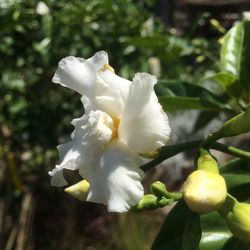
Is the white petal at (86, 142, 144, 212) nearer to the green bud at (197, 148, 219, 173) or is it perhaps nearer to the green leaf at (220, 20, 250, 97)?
the green bud at (197, 148, 219, 173)

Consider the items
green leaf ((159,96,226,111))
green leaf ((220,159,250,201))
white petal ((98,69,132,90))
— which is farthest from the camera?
green leaf ((159,96,226,111))

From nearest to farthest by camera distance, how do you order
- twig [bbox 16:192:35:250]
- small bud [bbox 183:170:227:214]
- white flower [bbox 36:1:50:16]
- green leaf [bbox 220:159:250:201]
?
small bud [bbox 183:170:227:214]
green leaf [bbox 220:159:250:201]
white flower [bbox 36:1:50:16]
twig [bbox 16:192:35:250]

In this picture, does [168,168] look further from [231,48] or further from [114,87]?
[114,87]

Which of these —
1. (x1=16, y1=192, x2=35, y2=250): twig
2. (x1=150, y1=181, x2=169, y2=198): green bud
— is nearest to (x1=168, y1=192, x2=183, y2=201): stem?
(x1=150, y1=181, x2=169, y2=198): green bud

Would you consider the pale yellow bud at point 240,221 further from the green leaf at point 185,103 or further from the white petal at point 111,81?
the green leaf at point 185,103

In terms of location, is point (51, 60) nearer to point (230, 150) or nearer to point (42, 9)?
point (42, 9)

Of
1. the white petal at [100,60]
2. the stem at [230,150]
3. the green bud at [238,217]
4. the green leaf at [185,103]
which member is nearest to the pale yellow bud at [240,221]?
the green bud at [238,217]
